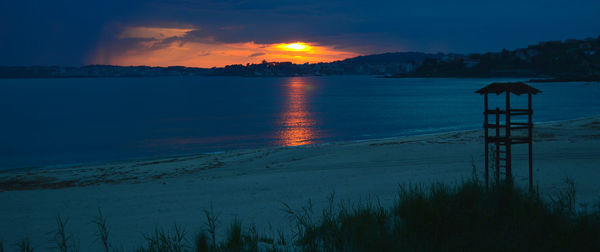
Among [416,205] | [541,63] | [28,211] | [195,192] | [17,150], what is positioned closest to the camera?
[416,205]

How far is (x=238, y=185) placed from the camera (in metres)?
12.2

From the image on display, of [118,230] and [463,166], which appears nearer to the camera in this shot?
[118,230]

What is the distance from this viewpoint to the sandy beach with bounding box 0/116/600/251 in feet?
28.3

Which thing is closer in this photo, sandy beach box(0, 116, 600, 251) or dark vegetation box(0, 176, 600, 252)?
dark vegetation box(0, 176, 600, 252)

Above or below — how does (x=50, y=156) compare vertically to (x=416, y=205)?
below

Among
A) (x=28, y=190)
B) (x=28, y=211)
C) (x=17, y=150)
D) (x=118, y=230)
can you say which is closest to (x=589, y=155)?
(x=118, y=230)

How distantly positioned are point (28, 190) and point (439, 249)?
45.0 ft

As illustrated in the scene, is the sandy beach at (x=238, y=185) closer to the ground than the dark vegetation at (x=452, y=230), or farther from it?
closer to the ground

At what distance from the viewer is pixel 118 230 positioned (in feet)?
27.3

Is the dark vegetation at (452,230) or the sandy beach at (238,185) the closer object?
the dark vegetation at (452,230)

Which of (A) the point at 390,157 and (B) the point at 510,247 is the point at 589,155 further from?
(B) the point at 510,247

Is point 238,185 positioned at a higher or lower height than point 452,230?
lower

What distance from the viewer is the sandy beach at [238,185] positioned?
28.3 feet

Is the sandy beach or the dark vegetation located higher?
the dark vegetation
